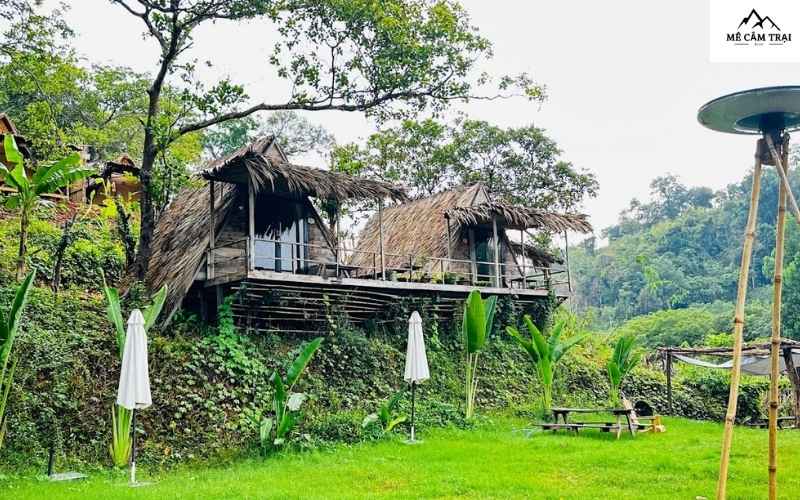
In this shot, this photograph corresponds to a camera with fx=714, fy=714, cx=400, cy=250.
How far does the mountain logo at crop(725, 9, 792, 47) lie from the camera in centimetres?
404

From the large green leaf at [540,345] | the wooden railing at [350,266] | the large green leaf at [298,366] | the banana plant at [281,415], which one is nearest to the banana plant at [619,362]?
the large green leaf at [540,345]

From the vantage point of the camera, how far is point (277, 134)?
31625 mm

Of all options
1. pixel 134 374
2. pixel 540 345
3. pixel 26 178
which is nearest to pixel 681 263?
pixel 540 345

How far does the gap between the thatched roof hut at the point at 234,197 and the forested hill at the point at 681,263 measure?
88.1 ft

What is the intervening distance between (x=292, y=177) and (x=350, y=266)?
7.28 ft

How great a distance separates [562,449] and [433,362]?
17.8 ft

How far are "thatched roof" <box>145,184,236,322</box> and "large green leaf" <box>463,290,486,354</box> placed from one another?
16.2 feet

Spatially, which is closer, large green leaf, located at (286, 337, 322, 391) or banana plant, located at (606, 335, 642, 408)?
large green leaf, located at (286, 337, 322, 391)

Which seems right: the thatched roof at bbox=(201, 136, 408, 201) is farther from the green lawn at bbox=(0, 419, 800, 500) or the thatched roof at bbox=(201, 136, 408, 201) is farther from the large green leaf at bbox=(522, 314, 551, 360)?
the green lawn at bbox=(0, 419, 800, 500)

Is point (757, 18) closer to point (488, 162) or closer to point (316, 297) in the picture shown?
point (316, 297)

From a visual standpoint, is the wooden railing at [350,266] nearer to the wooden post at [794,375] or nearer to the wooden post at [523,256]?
the wooden post at [523,256]

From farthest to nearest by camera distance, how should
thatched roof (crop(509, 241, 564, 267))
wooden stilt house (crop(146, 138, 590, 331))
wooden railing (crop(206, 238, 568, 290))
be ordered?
1. thatched roof (crop(509, 241, 564, 267))
2. wooden railing (crop(206, 238, 568, 290))
3. wooden stilt house (crop(146, 138, 590, 331))

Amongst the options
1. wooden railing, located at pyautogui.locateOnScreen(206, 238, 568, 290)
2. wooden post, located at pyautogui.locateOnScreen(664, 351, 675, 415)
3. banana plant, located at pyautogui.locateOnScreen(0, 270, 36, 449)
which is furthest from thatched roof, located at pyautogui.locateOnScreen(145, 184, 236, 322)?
wooden post, located at pyautogui.locateOnScreen(664, 351, 675, 415)

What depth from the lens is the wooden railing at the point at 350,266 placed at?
13008 millimetres
